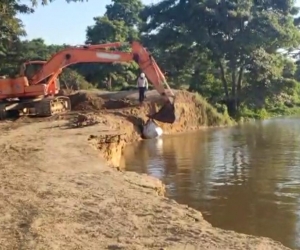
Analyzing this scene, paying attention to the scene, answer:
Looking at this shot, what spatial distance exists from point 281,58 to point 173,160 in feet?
67.8

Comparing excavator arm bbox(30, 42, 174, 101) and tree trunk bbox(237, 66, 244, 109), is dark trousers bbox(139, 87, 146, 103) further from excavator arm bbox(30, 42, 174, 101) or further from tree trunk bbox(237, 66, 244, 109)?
tree trunk bbox(237, 66, 244, 109)

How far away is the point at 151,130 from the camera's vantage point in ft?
67.3

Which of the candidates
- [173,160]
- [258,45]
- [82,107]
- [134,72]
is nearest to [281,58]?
[258,45]

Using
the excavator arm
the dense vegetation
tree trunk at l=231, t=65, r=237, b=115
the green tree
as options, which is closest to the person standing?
the excavator arm

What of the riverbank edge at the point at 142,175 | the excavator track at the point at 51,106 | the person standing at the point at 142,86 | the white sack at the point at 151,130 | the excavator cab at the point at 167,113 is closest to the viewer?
the riverbank edge at the point at 142,175

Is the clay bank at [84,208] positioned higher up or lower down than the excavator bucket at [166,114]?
lower down

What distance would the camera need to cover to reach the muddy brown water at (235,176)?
8.32 metres

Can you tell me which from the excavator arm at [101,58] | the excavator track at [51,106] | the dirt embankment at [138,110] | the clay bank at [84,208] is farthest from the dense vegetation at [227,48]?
the clay bank at [84,208]

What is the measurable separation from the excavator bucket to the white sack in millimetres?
1149

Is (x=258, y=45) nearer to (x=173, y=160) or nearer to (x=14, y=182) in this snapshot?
(x=173, y=160)

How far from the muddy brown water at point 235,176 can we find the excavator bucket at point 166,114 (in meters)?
1.53

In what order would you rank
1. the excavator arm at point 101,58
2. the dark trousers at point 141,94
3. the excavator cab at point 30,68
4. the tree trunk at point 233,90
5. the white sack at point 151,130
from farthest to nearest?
1. the tree trunk at point 233,90
2. the dark trousers at point 141,94
3. the excavator cab at point 30,68
4. the white sack at point 151,130
5. the excavator arm at point 101,58

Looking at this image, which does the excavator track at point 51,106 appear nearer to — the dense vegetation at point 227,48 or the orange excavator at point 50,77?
the orange excavator at point 50,77

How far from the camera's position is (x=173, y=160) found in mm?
14742
